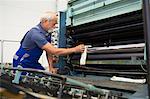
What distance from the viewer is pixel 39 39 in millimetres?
2840

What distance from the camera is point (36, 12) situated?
294 inches

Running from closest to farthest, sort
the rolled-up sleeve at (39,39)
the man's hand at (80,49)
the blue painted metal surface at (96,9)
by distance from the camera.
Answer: the blue painted metal surface at (96,9) → the man's hand at (80,49) → the rolled-up sleeve at (39,39)

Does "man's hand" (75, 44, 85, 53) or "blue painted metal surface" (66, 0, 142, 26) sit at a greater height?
"blue painted metal surface" (66, 0, 142, 26)

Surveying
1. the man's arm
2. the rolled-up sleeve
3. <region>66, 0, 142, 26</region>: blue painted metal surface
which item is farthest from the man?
<region>66, 0, 142, 26</region>: blue painted metal surface

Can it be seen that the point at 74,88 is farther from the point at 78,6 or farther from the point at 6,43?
the point at 6,43

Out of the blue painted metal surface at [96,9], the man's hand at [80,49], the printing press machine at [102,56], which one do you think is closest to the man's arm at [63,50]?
the man's hand at [80,49]

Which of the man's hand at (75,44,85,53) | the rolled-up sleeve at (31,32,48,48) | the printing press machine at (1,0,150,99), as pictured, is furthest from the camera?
the rolled-up sleeve at (31,32,48,48)

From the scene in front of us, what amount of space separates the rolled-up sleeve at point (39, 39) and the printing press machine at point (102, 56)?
1.07ft

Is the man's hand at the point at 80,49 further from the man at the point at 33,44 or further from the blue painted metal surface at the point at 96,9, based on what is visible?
the man at the point at 33,44

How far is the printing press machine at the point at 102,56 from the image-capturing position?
186 cm

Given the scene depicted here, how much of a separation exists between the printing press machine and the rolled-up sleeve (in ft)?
1.07

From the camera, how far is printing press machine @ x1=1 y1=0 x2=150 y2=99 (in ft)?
6.10

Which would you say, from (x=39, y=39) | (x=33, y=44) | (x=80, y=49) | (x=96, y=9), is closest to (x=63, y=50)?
(x=80, y=49)

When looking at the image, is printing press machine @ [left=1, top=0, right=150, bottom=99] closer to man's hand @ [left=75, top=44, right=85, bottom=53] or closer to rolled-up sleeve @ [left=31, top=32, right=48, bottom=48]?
man's hand @ [left=75, top=44, right=85, bottom=53]
